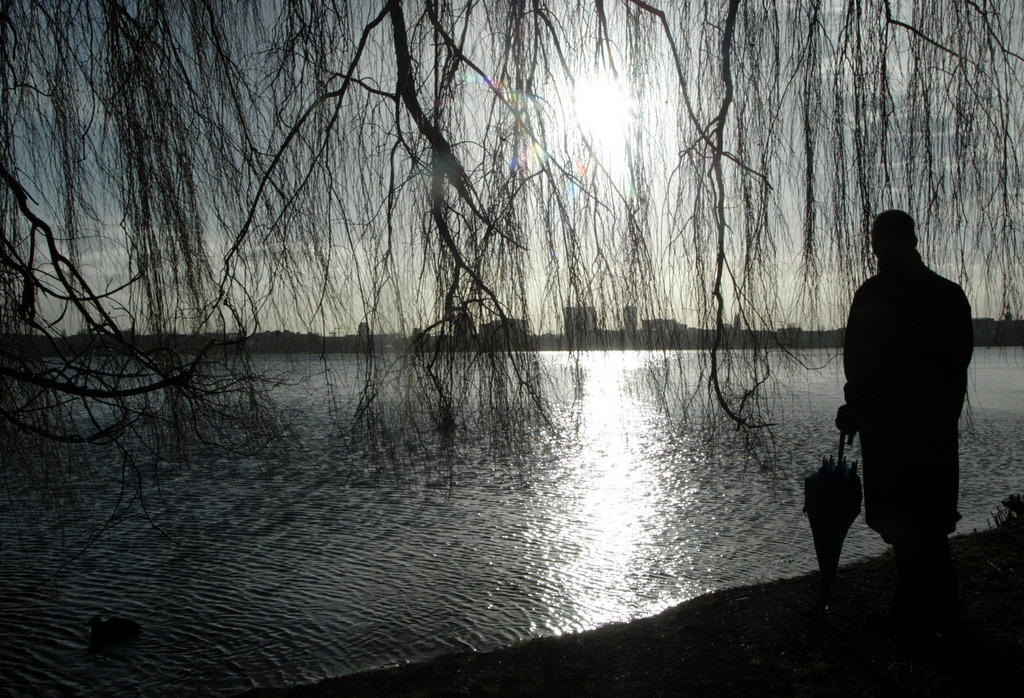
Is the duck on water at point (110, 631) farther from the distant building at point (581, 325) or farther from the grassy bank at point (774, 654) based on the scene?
the distant building at point (581, 325)

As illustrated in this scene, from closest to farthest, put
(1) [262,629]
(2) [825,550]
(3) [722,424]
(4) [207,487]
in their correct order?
(3) [722,424] < (2) [825,550] < (1) [262,629] < (4) [207,487]

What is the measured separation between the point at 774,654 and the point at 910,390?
4.17ft

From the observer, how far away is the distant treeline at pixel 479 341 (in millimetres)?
2078

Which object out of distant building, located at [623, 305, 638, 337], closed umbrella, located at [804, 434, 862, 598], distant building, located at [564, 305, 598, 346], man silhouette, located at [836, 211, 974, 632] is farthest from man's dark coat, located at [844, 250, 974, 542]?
distant building, located at [564, 305, 598, 346]

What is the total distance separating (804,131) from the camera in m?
2.12

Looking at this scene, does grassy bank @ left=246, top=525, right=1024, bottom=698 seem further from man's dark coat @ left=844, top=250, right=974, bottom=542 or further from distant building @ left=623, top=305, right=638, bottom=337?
distant building @ left=623, top=305, right=638, bottom=337

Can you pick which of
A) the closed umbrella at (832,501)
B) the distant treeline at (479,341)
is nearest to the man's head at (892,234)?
the distant treeline at (479,341)

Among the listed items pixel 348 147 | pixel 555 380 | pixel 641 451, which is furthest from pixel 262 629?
pixel 641 451

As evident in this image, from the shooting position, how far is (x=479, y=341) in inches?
85.3

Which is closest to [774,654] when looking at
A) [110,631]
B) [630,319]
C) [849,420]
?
[849,420]

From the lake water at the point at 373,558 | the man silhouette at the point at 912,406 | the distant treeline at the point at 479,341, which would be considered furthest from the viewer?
the lake water at the point at 373,558

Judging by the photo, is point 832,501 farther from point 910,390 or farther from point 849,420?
point 910,390

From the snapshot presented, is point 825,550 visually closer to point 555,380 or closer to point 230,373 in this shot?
point 555,380

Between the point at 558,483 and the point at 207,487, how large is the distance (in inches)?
223
